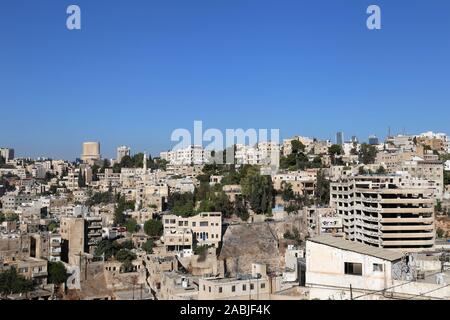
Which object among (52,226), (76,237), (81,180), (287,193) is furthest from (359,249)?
(81,180)

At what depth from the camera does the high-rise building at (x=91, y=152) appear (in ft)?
83.3

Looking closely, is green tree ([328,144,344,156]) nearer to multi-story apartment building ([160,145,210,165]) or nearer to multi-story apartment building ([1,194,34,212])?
multi-story apartment building ([160,145,210,165])

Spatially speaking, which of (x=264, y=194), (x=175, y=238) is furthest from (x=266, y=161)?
(x=175, y=238)

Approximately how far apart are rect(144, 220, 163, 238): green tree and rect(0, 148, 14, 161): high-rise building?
60.1 feet

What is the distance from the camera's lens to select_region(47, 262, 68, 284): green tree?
880cm

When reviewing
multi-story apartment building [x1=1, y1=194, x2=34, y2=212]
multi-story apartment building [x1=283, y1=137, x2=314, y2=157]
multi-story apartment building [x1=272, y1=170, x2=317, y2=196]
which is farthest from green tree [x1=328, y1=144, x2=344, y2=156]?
multi-story apartment building [x1=1, y1=194, x2=34, y2=212]

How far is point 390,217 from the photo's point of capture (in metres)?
9.52

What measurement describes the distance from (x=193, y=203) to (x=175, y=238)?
3.43 metres

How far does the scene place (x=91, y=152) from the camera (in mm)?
25609

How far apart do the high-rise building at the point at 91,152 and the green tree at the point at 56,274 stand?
16531 mm

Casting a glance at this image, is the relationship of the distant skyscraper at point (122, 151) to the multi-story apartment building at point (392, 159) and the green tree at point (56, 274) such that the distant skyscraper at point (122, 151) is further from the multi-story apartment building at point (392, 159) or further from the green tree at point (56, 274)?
the green tree at point (56, 274)

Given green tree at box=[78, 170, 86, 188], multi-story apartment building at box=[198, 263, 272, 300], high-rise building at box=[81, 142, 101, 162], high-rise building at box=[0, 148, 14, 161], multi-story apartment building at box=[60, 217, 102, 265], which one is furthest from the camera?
high-rise building at box=[0, 148, 14, 161]

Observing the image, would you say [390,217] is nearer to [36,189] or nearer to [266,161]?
[266,161]

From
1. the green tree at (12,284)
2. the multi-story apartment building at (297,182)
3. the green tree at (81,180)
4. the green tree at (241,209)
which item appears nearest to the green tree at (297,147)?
the multi-story apartment building at (297,182)
